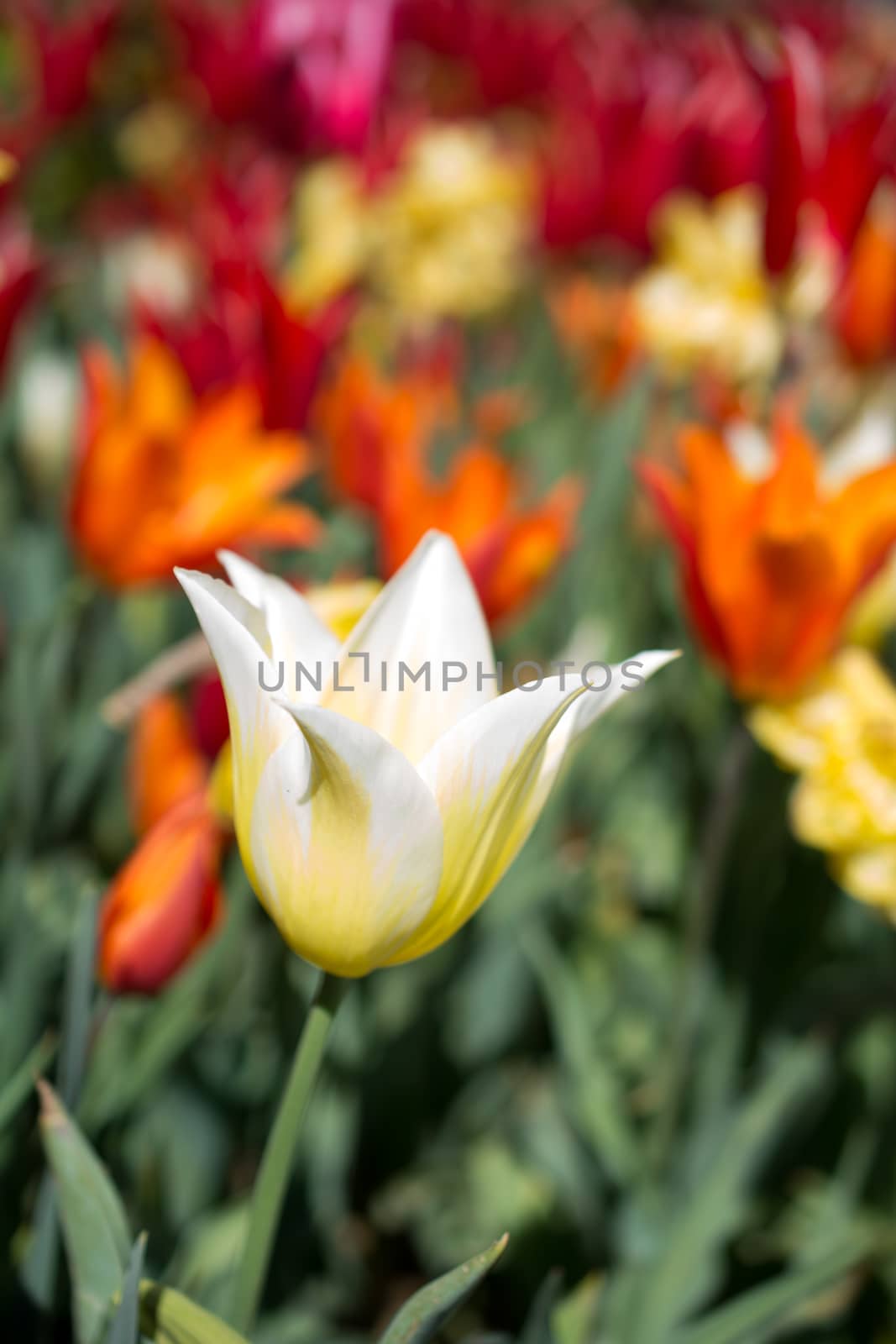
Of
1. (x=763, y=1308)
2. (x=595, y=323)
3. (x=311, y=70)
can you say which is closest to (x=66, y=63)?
(x=311, y=70)

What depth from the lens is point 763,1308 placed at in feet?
1.73

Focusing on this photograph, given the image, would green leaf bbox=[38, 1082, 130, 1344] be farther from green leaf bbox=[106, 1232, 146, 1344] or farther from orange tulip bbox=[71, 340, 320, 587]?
orange tulip bbox=[71, 340, 320, 587]

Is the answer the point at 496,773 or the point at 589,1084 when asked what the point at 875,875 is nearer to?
the point at 589,1084

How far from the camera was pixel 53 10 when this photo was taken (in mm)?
3080

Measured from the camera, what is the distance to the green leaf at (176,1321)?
37cm

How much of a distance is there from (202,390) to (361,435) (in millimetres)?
134

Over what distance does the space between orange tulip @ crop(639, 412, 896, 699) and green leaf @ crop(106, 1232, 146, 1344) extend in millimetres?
429

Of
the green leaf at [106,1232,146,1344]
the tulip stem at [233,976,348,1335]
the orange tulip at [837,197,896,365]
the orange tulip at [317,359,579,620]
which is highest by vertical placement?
the orange tulip at [837,197,896,365]

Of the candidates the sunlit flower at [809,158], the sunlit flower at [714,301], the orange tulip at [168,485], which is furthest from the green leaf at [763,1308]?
the sunlit flower at [714,301]

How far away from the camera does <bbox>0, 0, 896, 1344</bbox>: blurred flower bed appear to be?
1.58 feet

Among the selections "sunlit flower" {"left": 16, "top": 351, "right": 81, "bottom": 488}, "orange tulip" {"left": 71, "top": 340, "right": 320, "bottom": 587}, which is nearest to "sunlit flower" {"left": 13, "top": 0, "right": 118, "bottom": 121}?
"sunlit flower" {"left": 16, "top": 351, "right": 81, "bottom": 488}

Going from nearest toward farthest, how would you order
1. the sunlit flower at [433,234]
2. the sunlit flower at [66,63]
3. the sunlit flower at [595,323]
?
the sunlit flower at [66,63] < the sunlit flower at [595,323] < the sunlit flower at [433,234]

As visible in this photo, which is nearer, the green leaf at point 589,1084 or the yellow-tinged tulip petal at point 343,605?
the yellow-tinged tulip petal at point 343,605

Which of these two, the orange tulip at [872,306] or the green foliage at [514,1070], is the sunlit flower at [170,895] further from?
the orange tulip at [872,306]
